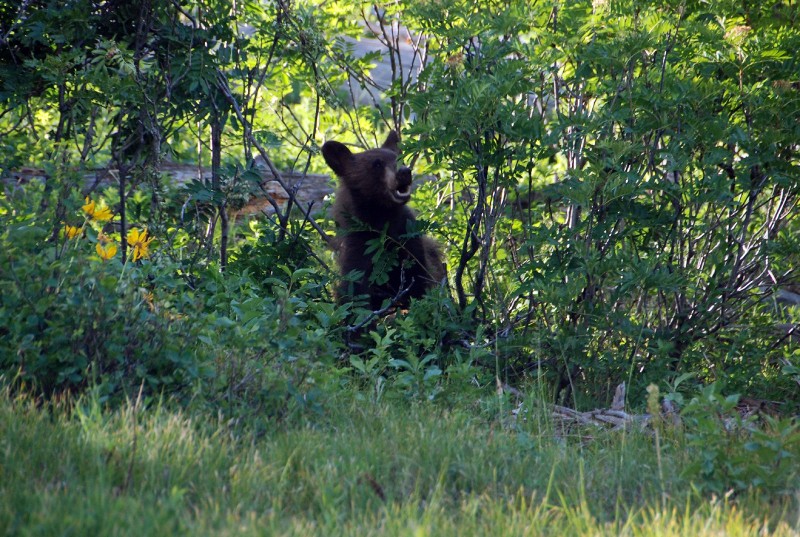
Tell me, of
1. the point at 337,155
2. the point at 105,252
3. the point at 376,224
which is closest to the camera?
the point at 105,252

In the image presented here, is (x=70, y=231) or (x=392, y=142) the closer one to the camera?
(x=70, y=231)

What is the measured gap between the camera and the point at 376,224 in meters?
7.13

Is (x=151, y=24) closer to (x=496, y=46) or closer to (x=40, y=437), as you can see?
(x=496, y=46)

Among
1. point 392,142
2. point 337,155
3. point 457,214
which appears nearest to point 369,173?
point 337,155

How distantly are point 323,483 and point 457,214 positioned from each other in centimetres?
425

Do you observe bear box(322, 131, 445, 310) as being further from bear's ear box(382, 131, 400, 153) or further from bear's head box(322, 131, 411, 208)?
bear's ear box(382, 131, 400, 153)

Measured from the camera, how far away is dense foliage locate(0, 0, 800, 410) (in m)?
4.18

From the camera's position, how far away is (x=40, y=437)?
11.2ft

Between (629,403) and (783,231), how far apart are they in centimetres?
174

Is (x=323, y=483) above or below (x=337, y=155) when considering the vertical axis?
below

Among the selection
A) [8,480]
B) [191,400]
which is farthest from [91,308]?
[8,480]

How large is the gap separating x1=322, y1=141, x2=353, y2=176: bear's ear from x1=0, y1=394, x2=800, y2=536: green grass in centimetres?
351

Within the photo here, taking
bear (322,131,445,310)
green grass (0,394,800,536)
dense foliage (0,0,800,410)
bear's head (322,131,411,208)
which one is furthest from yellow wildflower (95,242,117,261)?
bear's head (322,131,411,208)

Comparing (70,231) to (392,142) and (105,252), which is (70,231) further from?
(392,142)
